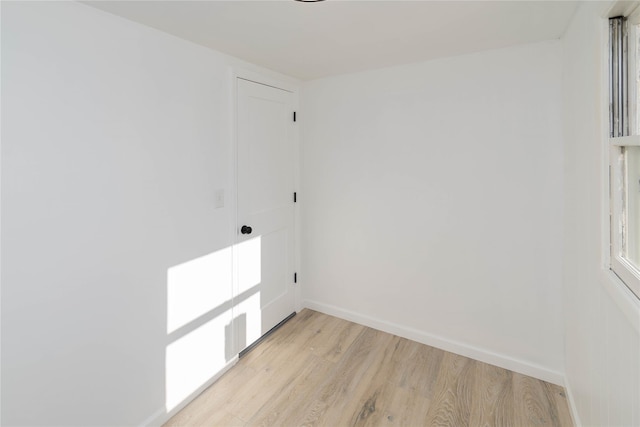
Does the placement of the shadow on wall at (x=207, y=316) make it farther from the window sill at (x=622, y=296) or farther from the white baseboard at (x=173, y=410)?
the window sill at (x=622, y=296)

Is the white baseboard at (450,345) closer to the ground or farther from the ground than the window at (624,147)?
closer to the ground

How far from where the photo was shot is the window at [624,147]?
111 cm

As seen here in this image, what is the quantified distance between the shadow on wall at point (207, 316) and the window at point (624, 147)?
2.14m

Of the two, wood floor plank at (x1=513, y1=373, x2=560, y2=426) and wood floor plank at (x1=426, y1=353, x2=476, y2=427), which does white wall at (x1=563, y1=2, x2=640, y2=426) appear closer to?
wood floor plank at (x1=513, y1=373, x2=560, y2=426)

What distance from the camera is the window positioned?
1.11 m

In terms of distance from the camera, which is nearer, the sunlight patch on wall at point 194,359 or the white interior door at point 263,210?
the sunlight patch on wall at point 194,359

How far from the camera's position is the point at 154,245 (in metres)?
1.83

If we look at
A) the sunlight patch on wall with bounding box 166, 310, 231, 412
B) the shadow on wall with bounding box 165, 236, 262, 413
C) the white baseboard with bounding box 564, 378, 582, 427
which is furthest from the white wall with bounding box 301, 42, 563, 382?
the sunlight patch on wall with bounding box 166, 310, 231, 412

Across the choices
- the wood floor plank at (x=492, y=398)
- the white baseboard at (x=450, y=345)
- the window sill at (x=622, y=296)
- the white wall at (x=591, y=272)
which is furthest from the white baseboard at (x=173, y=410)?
the window sill at (x=622, y=296)

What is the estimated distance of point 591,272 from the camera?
1467mm

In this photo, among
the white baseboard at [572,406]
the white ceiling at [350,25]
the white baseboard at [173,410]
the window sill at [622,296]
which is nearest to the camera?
the window sill at [622,296]

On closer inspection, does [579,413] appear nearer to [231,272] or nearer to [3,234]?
[231,272]

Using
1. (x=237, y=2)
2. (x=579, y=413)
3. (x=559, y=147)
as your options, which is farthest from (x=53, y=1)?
(x=579, y=413)

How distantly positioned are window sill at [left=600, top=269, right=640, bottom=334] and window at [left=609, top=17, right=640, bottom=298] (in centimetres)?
2
